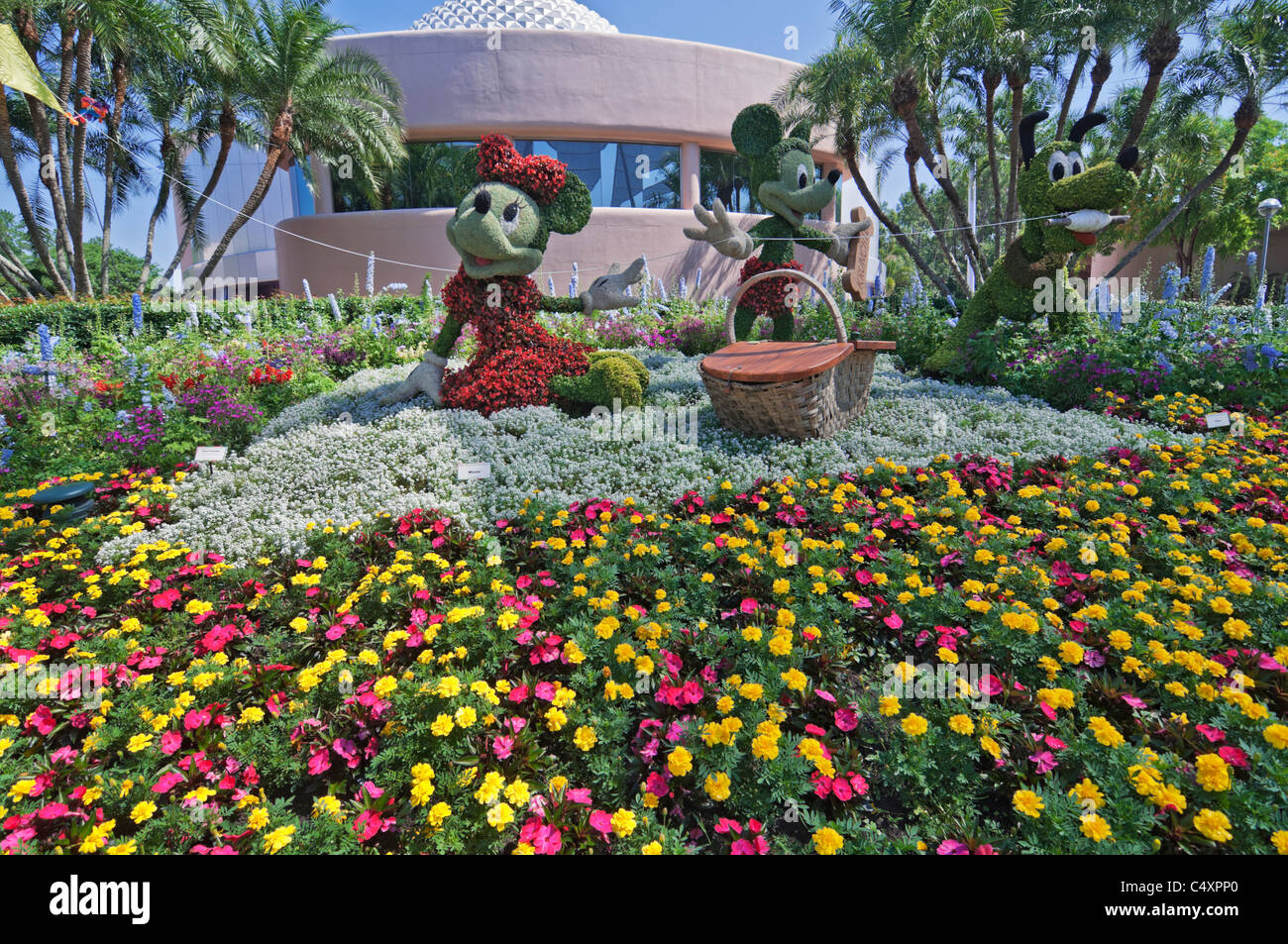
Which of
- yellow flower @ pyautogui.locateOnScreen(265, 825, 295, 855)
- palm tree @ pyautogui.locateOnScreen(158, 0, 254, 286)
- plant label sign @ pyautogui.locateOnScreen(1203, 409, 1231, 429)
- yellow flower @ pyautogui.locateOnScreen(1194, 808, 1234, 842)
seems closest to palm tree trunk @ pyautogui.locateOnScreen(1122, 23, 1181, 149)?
plant label sign @ pyautogui.locateOnScreen(1203, 409, 1231, 429)

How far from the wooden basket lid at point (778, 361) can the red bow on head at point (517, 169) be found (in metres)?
2.12

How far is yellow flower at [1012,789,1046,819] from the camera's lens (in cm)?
155

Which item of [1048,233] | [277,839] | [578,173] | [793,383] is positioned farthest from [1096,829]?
[578,173]

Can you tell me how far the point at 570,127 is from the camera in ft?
54.5

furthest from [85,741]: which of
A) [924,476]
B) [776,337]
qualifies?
[776,337]

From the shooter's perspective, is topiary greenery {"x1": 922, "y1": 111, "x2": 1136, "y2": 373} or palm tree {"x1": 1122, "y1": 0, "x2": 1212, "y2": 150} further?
palm tree {"x1": 1122, "y1": 0, "x2": 1212, "y2": 150}

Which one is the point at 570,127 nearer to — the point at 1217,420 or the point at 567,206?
the point at 567,206

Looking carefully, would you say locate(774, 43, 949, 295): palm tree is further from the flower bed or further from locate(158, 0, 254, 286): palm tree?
locate(158, 0, 254, 286): palm tree

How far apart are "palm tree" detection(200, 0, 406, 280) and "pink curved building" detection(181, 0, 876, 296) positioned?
109cm

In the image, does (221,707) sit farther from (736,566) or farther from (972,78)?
(972,78)

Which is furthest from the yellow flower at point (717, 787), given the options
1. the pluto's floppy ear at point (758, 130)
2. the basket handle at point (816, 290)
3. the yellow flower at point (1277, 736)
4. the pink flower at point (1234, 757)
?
the pluto's floppy ear at point (758, 130)

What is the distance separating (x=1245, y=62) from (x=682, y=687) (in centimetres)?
1869

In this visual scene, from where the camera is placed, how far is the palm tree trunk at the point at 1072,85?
13.4 meters
